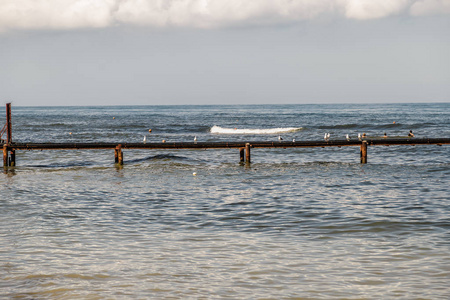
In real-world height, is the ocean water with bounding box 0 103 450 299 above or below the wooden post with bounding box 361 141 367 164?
below

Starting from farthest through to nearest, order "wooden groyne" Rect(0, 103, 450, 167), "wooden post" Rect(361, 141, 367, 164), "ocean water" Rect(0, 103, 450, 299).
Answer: "wooden post" Rect(361, 141, 367, 164)
"wooden groyne" Rect(0, 103, 450, 167)
"ocean water" Rect(0, 103, 450, 299)

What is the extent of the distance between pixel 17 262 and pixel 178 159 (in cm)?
2222

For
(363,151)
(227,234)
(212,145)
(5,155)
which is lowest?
(227,234)

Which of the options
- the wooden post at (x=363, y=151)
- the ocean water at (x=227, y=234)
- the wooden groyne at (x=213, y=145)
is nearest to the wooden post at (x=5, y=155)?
the wooden groyne at (x=213, y=145)

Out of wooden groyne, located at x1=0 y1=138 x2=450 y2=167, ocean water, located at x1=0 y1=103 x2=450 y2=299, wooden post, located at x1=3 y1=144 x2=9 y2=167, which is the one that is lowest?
ocean water, located at x1=0 y1=103 x2=450 y2=299

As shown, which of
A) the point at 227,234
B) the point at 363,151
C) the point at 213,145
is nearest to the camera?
the point at 227,234

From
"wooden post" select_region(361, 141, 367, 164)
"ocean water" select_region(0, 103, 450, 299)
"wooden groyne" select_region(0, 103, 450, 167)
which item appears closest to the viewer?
"ocean water" select_region(0, 103, 450, 299)

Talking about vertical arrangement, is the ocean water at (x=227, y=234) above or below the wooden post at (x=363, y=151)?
below

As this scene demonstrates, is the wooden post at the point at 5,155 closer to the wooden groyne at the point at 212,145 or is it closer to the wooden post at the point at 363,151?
the wooden groyne at the point at 212,145

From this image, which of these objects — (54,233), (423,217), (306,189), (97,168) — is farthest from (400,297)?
(97,168)

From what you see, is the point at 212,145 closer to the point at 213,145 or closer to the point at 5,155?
the point at 213,145

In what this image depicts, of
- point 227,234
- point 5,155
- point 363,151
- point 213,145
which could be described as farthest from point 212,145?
point 227,234

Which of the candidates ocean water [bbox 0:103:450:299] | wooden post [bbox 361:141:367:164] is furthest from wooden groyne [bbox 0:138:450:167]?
ocean water [bbox 0:103:450:299]

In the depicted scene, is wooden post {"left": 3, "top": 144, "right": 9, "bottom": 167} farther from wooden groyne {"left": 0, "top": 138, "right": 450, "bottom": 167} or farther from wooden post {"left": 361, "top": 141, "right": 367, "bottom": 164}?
wooden post {"left": 361, "top": 141, "right": 367, "bottom": 164}
